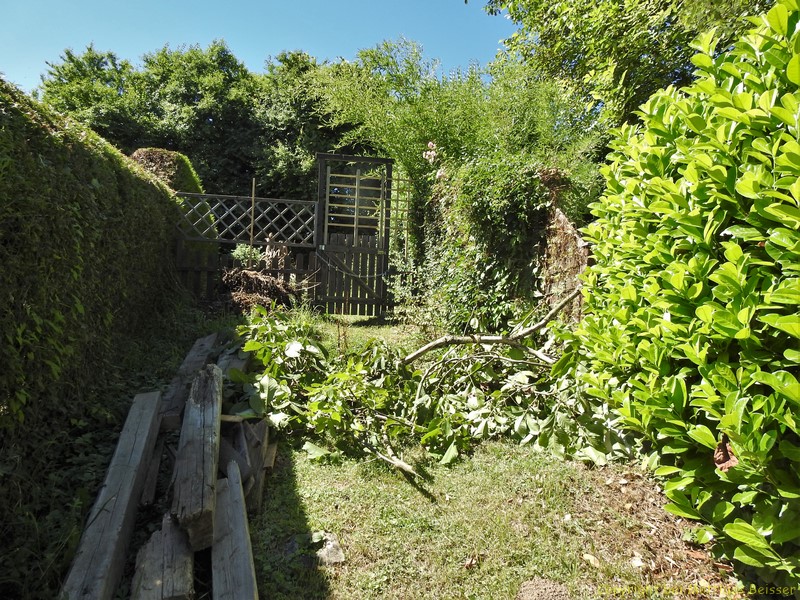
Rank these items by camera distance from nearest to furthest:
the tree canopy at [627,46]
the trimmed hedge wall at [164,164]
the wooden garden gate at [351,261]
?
1. the tree canopy at [627,46]
2. the wooden garden gate at [351,261]
3. the trimmed hedge wall at [164,164]

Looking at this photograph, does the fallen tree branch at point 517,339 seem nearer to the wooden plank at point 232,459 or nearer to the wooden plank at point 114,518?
the wooden plank at point 232,459

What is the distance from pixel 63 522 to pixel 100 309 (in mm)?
2105

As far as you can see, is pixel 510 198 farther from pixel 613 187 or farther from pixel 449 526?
pixel 449 526

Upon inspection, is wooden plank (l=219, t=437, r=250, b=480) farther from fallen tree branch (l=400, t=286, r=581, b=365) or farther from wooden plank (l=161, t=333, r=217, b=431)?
fallen tree branch (l=400, t=286, r=581, b=365)

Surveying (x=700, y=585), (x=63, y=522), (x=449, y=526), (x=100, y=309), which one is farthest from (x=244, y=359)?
(x=700, y=585)

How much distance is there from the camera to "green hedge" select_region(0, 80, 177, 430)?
8.16ft

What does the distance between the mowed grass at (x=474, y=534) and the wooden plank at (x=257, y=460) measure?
8 cm

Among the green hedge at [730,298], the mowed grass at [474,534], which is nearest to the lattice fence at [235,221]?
the mowed grass at [474,534]

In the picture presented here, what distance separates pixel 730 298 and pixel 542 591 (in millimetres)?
1429

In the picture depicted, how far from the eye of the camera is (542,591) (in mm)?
2059

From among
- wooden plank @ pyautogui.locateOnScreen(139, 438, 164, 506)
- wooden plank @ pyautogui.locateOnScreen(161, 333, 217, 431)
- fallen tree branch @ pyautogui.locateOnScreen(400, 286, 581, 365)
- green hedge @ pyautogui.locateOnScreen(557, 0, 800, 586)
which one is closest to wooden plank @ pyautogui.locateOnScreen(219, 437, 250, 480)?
wooden plank @ pyautogui.locateOnScreen(139, 438, 164, 506)

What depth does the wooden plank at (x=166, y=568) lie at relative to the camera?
5.96 feet

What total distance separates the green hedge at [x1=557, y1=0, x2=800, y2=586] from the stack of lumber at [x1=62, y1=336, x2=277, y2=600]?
1839 millimetres

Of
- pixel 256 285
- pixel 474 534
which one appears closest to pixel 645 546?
pixel 474 534
